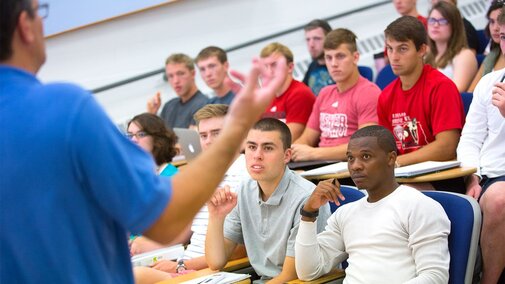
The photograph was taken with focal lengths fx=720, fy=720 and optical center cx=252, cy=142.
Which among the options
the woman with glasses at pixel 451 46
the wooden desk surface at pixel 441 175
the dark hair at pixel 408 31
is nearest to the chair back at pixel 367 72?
the woman with glasses at pixel 451 46

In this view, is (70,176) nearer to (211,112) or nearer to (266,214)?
(266,214)

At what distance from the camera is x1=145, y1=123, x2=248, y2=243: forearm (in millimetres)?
1152

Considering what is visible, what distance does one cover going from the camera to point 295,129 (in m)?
4.73

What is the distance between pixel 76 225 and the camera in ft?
3.73

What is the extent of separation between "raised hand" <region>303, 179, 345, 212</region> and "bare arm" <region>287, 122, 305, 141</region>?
1.96m

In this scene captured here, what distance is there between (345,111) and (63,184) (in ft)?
10.7

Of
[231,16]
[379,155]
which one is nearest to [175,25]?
[231,16]

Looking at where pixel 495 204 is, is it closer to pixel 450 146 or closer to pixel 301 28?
pixel 450 146

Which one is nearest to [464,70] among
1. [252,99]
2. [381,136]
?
[381,136]

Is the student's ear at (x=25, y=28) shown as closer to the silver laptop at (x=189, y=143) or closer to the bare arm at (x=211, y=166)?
the bare arm at (x=211, y=166)

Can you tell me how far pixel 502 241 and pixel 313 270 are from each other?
733 mm

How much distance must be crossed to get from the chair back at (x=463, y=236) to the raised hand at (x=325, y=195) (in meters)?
0.40

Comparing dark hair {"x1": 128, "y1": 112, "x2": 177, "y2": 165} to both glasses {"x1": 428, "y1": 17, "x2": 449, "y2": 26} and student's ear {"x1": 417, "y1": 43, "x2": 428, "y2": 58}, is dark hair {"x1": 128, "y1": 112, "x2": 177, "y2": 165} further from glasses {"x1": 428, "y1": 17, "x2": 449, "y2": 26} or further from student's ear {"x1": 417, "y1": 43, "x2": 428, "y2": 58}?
Answer: glasses {"x1": 428, "y1": 17, "x2": 449, "y2": 26}

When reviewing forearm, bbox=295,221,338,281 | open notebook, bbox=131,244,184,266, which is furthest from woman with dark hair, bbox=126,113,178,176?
forearm, bbox=295,221,338,281
